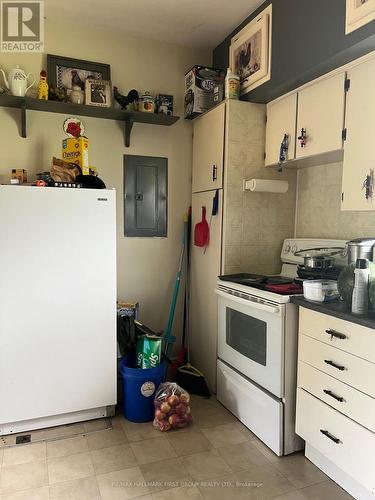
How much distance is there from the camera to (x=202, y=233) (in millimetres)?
2750

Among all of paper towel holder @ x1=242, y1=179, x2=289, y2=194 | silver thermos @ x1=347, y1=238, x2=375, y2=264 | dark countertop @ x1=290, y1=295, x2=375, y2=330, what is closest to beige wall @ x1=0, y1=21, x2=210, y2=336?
paper towel holder @ x1=242, y1=179, x2=289, y2=194

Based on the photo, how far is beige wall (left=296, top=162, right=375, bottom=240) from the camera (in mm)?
2223

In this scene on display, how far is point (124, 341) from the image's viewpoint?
252 cm

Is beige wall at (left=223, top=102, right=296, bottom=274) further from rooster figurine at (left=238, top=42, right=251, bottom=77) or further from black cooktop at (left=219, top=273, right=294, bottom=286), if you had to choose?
rooster figurine at (left=238, top=42, right=251, bottom=77)

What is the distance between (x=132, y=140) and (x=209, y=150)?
595 millimetres

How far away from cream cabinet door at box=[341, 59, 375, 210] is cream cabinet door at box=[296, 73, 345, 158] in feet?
0.18

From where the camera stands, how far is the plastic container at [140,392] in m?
2.30

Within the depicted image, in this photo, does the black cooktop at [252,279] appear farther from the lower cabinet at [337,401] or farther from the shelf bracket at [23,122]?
the shelf bracket at [23,122]

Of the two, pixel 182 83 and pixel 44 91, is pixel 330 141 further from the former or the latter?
pixel 44 91

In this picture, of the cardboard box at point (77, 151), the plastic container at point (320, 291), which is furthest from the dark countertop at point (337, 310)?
the cardboard box at point (77, 151)

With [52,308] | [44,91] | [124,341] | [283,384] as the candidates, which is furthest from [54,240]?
[283,384]

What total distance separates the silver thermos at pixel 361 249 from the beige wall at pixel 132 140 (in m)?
1.44

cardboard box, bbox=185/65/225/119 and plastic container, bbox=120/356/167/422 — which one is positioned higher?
cardboard box, bbox=185/65/225/119

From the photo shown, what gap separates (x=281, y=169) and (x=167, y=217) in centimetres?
94
